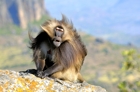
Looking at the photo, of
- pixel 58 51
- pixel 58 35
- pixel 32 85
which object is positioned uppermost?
pixel 58 35

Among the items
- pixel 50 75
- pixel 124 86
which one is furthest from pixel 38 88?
pixel 124 86

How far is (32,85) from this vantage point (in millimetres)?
7066

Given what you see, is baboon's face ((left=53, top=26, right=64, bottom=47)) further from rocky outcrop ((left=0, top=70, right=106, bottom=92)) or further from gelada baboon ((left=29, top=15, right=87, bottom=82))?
rocky outcrop ((left=0, top=70, right=106, bottom=92))

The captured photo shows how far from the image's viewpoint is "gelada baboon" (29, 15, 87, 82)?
8406 millimetres

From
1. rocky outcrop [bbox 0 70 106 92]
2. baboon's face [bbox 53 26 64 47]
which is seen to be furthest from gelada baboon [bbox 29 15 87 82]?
rocky outcrop [bbox 0 70 106 92]

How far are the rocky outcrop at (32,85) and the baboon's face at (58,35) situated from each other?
1120 mm

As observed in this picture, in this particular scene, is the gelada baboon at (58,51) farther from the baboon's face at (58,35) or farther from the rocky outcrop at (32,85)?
the rocky outcrop at (32,85)

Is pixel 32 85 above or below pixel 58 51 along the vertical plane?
below

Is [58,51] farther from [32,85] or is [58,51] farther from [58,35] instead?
[32,85]

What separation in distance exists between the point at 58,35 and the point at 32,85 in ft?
6.38

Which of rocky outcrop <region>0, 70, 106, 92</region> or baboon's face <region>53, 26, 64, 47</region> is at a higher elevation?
baboon's face <region>53, 26, 64, 47</region>

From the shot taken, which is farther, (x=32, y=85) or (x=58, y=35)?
(x=58, y=35)

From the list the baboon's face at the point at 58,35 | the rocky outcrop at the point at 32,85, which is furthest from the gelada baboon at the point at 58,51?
the rocky outcrop at the point at 32,85

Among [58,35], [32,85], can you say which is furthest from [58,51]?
[32,85]
